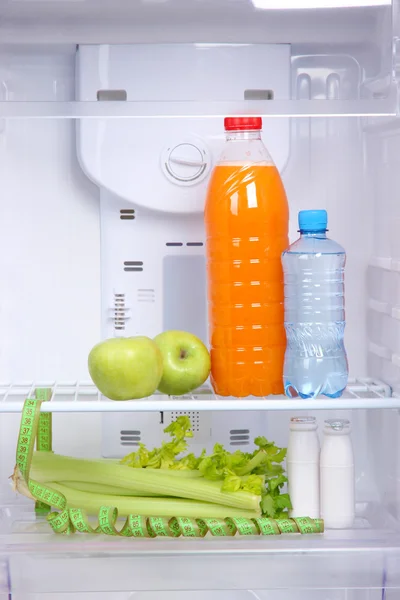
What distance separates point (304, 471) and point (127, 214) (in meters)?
0.58

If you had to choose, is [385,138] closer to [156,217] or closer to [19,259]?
[156,217]

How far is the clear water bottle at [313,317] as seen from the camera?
1473 mm

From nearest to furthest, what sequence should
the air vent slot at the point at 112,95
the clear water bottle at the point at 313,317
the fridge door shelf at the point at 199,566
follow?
the fridge door shelf at the point at 199,566, the clear water bottle at the point at 313,317, the air vent slot at the point at 112,95

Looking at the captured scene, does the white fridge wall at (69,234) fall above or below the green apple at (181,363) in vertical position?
above

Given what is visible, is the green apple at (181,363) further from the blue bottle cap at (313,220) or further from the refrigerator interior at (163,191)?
the blue bottle cap at (313,220)

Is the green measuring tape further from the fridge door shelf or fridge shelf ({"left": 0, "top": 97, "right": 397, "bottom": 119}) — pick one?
fridge shelf ({"left": 0, "top": 97, "right": 397, "bottom": 119})

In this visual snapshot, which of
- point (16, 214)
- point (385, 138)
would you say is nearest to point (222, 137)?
point (385, 138)

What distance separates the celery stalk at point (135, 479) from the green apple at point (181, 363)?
0.15 metres

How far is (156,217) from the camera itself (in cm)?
166

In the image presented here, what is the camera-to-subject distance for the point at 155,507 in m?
1.49

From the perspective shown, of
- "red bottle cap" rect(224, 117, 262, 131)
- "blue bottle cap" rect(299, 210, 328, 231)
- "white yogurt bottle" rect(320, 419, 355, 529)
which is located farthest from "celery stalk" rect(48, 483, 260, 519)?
"red bottle cap" rect(224, 117, 262, 131)

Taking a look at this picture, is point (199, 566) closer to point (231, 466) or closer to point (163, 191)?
point (231, 466)

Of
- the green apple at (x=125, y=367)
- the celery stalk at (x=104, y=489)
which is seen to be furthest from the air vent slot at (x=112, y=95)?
the celery stalk at (x=104, y=489)

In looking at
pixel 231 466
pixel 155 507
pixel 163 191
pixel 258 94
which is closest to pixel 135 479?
pixel 155 507
